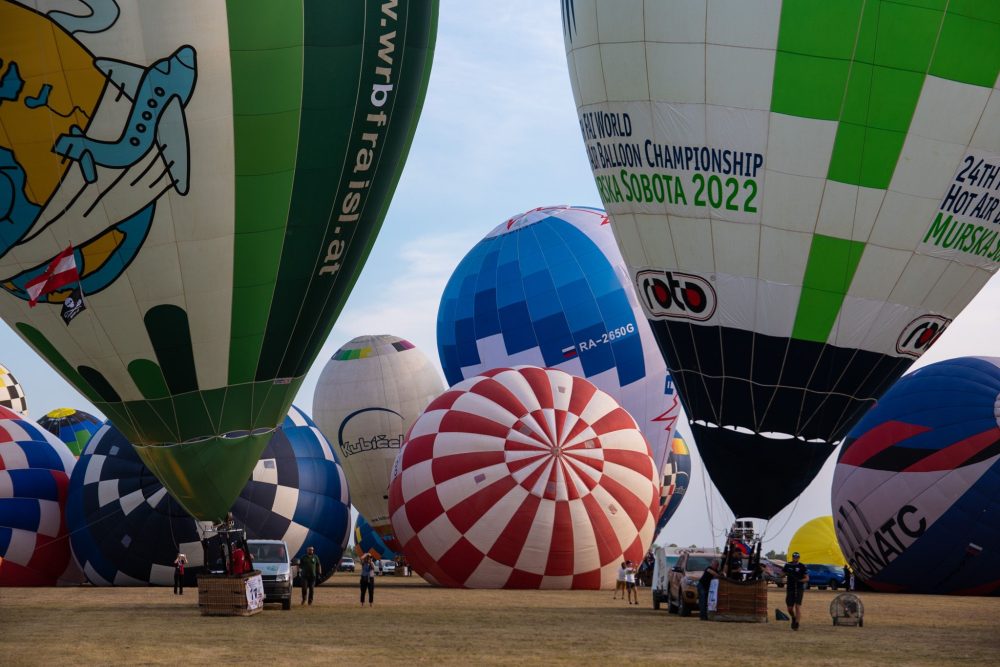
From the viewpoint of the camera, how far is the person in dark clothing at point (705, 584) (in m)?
13.9

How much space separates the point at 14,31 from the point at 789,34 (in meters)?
6.65

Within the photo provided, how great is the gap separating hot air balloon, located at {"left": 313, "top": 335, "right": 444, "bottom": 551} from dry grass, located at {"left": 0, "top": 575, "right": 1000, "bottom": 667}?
40.3ft

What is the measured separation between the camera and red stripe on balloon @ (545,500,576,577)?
60.3 feet

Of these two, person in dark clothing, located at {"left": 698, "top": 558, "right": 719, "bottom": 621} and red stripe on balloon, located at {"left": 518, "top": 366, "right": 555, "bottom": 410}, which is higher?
red stripe on balloon, located at {"left": 518, "top": 366, "right": 555, "bottom": 410}

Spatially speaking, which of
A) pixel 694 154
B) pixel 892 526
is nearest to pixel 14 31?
pixel 694 154

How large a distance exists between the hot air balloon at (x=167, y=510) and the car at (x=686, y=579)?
6.67 meters

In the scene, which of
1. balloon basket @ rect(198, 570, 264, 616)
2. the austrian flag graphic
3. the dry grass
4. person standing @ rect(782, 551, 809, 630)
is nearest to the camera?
the dry grass

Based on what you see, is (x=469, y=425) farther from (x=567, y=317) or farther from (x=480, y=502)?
(x=567, y=317)

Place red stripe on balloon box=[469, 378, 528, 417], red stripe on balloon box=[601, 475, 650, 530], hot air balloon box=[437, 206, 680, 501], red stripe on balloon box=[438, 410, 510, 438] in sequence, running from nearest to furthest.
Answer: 1. red stripe on balloon box=[438, 410, 510, 438]
2. red stripe on balloon box=[601, 475, 650, 530]
3. red stripe on balloon box=[469, 378, 528, 417]
4. hot air balloon box=[437, 206, 680, 501]

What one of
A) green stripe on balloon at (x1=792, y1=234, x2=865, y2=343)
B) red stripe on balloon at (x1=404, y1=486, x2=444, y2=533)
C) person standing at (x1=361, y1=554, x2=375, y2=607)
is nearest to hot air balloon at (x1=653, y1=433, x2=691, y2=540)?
red stripe on balloon at (x1=404, y1=486, x2=444, y2=533)

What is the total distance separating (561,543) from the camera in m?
18.5

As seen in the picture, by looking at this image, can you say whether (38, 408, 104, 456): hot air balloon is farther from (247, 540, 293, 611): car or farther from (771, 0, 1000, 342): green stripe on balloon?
(771, 0, 1000, 342): green stripe on balloon

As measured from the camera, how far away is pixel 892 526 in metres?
20.2

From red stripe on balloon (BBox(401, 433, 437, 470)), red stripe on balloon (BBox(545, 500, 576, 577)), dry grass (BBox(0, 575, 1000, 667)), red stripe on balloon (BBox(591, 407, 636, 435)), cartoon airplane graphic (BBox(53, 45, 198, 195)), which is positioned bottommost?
dry grass (BBox(0, 575, 1000, 667))
